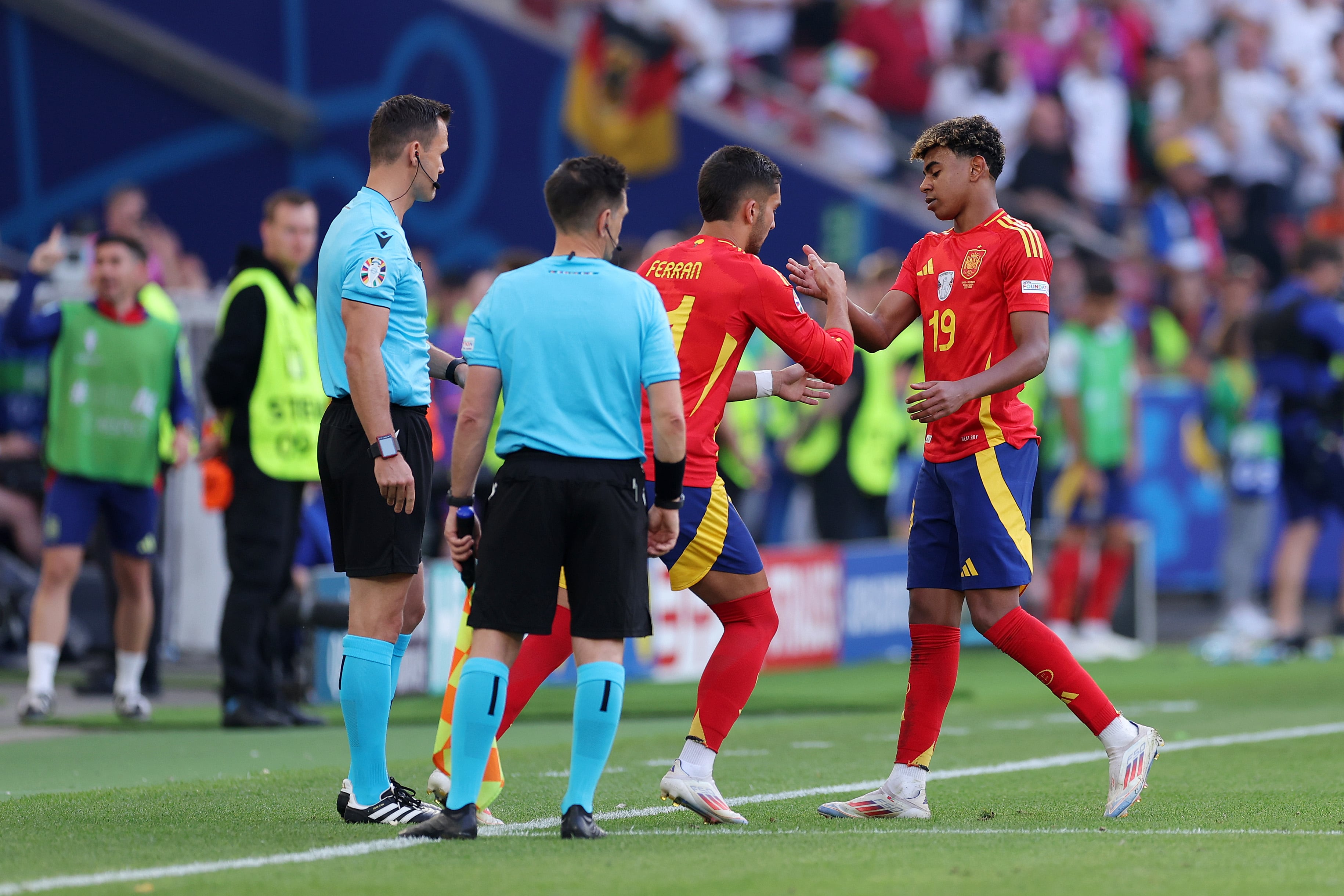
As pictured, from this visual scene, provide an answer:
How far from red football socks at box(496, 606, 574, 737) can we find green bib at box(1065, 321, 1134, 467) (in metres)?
8.36

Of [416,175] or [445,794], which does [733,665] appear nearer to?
[445,794]

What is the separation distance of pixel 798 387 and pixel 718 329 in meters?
0.42

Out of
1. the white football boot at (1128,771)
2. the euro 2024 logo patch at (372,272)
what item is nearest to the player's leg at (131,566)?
the euro 2024 logo patch at (372,272)

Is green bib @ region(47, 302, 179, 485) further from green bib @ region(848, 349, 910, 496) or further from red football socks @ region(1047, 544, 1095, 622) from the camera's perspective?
red football socks @ region(1047, 544, 1095, 622)

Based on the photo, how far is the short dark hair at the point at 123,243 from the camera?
31.4 feet

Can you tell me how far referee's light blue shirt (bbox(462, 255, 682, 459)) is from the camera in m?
5.44

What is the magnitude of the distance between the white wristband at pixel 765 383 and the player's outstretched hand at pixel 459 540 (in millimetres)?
1187

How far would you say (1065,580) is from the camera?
45.5 ft

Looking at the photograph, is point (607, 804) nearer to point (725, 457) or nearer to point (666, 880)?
point (666, 880)

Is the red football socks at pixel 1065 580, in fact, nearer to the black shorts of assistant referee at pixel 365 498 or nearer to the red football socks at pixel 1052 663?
the red football socks at pixel 1052 663

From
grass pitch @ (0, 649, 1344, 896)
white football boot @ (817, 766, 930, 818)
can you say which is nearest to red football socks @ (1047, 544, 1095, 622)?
grass pitch @ (0, 649, 1344, 896)

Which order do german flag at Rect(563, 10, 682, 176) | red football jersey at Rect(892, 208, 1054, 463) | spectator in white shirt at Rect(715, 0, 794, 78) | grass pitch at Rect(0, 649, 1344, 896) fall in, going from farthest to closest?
spectator in white shirt at Rect(715, 0, 794, 78), german flag at Rect(563, 10, 682, 176), red football jersey at Rect(892, 208, 1054, 463), grass pitch at Rect(0, 649, 1344, 896)

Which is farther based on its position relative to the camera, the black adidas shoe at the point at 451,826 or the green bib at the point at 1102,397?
the green bib at the point at 1102,397

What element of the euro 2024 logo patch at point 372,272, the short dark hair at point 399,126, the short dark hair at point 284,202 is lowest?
the euro 2024 logo patch at point 372,272
